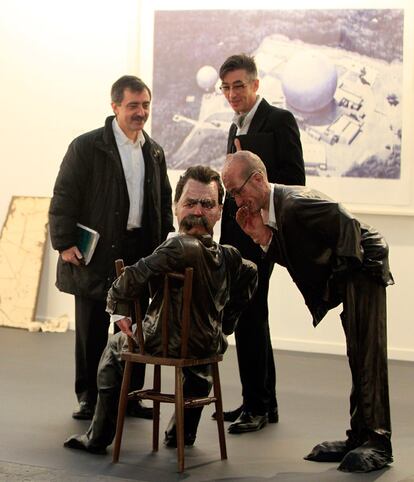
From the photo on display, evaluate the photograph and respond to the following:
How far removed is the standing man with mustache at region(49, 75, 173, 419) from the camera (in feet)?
18.5

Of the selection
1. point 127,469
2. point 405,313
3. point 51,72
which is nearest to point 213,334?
point 127,469

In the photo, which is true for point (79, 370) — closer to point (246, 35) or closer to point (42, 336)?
point (42, 336)

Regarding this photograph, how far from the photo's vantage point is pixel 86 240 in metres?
5.68

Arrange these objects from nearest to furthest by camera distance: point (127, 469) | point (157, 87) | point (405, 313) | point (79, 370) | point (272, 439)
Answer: point (127, 469), point (272, 439), point (79, 370), point (405, 313), point (157, 87)

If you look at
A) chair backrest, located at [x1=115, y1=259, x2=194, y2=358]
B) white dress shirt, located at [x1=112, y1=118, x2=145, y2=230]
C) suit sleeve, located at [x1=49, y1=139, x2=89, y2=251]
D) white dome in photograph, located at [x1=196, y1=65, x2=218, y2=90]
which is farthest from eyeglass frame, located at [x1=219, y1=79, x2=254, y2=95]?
white dome in photograph, located at [x1=196, y1=65, x2=218, y2=90]

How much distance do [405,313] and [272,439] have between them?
111 inches

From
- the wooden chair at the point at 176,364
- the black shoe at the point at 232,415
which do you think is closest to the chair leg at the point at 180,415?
the wooden chair at the point at 176,364

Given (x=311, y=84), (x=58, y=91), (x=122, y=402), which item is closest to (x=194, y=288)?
(x=122, y=402)

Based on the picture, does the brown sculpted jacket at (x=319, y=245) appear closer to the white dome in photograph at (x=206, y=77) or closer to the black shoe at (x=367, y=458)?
the black shoe at (x=367, y=458)

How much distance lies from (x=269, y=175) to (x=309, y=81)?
8.55ft

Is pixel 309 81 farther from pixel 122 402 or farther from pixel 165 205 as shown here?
pixel 122 402

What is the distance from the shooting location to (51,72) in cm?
873

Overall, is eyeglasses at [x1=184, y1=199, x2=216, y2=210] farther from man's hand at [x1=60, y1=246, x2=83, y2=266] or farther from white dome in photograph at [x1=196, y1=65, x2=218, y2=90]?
white dome in photograph at [x1=196, y1=65, x2=218, y2=90]

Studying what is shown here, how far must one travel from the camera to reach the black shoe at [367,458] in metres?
4.55
